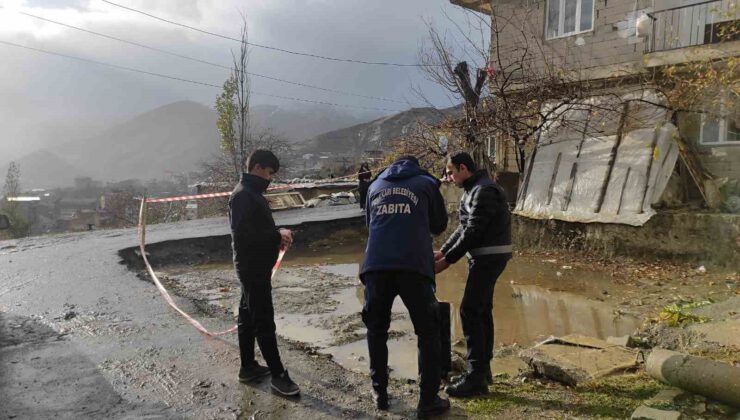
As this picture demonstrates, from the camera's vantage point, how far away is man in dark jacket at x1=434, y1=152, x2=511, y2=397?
11.6 feet

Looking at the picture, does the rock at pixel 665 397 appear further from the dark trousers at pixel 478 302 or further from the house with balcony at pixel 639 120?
the house with balcony at pixel 639 120

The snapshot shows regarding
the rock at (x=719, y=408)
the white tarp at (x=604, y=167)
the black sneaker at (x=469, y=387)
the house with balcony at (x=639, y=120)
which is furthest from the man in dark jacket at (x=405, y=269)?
the white tarp at (x=604, y=167)

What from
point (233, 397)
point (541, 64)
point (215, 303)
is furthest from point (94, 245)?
point (541, 64)

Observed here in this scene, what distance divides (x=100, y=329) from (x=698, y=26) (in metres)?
13.3

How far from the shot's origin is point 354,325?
6.34m

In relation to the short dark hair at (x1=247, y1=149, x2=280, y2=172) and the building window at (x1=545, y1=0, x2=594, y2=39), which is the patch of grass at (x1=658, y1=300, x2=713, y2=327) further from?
the building window at (x1=545, y1=0, x2=594, y2=39)

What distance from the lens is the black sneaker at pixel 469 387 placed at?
3.51 metres

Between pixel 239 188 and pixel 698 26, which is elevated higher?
pixel 698 26

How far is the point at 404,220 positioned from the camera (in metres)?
3.21

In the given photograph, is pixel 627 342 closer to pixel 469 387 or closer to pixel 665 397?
pixel 665 397

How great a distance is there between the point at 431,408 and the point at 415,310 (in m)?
0.64

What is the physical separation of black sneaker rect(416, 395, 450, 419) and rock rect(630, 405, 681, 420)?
1.11 m

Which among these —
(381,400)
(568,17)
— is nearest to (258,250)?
(381,400)

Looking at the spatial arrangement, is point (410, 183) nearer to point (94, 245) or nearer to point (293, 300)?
point (293, 300)
